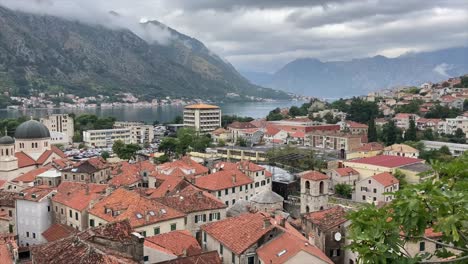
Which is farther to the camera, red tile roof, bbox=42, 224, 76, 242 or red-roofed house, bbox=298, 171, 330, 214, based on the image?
red-roofed house, bbox=298, 171, 330, 214

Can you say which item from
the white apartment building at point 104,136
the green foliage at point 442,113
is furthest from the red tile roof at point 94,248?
the green foliage at point 442,113

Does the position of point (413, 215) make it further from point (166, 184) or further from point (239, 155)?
point (239, 155)

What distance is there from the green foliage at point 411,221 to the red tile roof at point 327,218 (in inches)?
812

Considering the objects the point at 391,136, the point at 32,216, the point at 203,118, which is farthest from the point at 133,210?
the point at 203,118

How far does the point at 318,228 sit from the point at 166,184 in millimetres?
19473

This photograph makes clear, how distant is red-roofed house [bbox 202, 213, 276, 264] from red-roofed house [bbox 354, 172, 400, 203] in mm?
27512

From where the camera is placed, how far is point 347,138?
86188 mm

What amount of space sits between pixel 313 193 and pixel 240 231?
Result: 16.0 m

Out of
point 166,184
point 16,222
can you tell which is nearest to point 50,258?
point 16,222

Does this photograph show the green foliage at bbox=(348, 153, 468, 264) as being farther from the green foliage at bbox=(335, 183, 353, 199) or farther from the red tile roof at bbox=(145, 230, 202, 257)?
the green foliage at bbox=(335, 183, 353, 199)

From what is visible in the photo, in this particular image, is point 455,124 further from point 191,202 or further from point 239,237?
point 239,237

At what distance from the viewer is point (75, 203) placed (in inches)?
1433

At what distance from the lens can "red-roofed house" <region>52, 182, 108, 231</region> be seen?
35.4m

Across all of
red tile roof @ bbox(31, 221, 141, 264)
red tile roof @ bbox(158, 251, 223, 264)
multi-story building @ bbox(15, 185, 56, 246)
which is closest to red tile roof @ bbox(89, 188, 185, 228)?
multi-story building @ bbox(15, 185, 56, 246)
